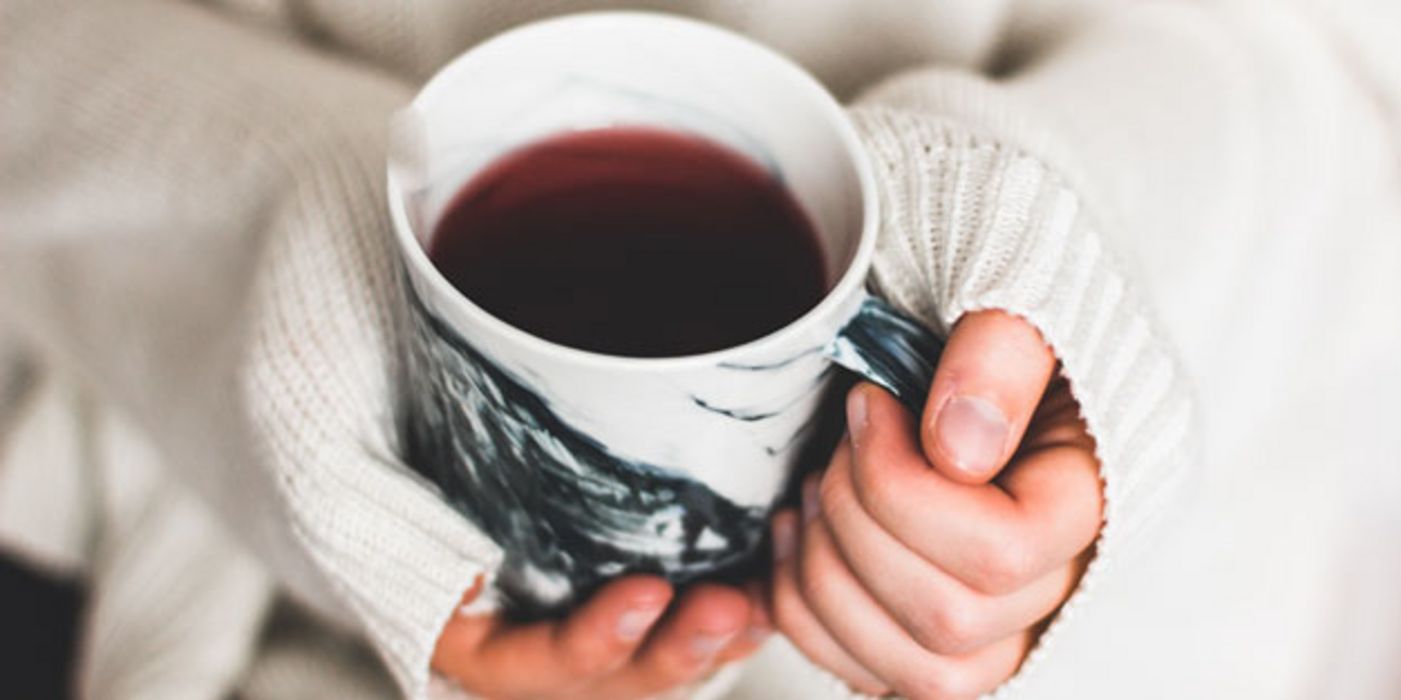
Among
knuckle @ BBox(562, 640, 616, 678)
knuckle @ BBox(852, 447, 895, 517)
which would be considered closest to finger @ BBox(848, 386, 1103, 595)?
knuckle @ BBox(852, 447, 895, 517)

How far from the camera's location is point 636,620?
36 centimetres

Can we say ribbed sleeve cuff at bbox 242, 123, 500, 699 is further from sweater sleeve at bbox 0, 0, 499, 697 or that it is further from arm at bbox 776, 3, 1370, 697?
arm at bbox 776, 3, 1370, 697

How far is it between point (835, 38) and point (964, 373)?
0.31m

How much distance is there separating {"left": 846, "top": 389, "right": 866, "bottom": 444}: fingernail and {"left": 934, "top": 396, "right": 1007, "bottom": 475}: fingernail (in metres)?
0.02

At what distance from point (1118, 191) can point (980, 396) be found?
0.25 meters

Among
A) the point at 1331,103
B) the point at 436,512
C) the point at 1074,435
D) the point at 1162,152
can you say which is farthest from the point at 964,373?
the point at 1331,103

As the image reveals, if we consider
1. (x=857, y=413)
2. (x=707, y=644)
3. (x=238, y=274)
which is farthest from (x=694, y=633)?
(x=238, y=274)

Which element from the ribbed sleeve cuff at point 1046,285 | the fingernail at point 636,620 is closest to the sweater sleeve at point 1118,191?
the ribbed sleeve cuff at point 1046,285

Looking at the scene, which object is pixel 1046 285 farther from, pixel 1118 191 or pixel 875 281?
pixel 1118 191

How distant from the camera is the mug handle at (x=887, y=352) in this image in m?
0.30

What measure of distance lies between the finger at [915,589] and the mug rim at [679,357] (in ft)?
0.19

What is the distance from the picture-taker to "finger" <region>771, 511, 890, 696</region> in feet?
1.23

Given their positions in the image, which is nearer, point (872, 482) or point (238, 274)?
point (872, 482)

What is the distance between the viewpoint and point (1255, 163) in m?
0.55
